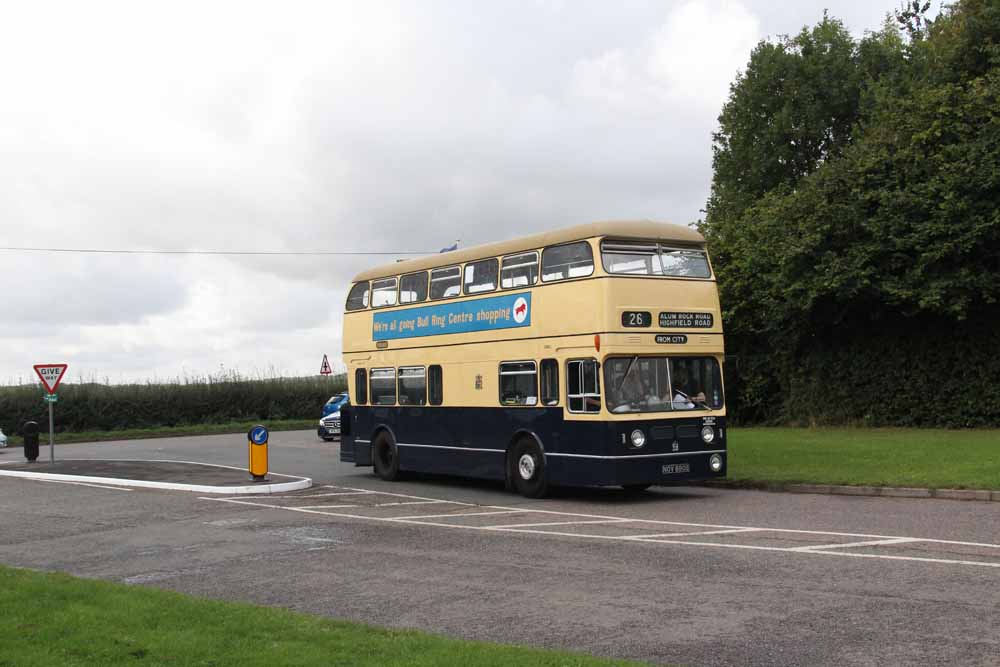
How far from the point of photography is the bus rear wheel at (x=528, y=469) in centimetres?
1861

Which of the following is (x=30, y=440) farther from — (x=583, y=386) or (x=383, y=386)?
(x=583, y=386)

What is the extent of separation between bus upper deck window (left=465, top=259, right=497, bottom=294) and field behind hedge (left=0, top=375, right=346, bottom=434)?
33488 millimetres

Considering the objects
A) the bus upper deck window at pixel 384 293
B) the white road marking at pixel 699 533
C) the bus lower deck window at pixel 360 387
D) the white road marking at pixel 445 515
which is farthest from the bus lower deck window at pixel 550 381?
the bus lower deck window at pixel 360 387

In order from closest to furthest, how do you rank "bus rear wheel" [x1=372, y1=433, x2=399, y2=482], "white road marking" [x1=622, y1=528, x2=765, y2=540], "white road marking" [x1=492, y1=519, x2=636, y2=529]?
"white road marking" [x1=622, y1=528, x2=765, y2=540], "white road marking" [x1=492, y1=519, x2=636, y2=529], "bus rear wheel" [x1=372, y1=433, x2=399, y2=482]

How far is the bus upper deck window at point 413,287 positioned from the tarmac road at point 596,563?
3754 mm

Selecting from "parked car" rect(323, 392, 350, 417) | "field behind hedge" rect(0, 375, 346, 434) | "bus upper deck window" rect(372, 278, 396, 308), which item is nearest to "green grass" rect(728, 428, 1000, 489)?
"bus upper deck window" rect(372, 278, 396, 308)

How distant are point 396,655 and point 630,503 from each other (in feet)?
36.1

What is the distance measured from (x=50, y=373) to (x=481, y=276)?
14.6m

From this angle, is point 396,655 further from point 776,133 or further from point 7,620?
point 776,133

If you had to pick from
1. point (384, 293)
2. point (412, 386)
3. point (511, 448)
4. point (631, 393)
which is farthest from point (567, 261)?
point (384, 293)

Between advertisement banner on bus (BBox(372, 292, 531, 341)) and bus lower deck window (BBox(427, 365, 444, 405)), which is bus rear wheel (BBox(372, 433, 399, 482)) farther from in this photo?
advertisement banner on bus (BBox(372, 292, 531, 341))

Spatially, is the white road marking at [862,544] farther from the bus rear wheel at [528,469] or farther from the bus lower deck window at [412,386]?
the bus lower deck window at [412,386]

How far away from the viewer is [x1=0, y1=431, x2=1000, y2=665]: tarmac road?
7.99 m

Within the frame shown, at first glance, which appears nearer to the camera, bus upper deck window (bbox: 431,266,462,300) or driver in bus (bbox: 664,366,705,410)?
driver in bus (bbox: 664,366,705,410)
